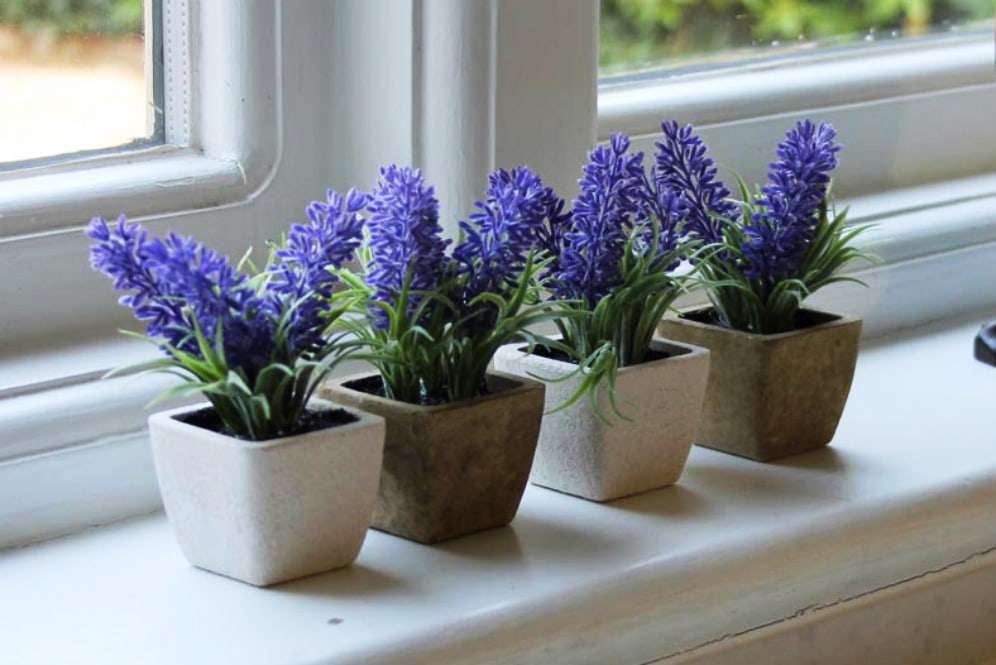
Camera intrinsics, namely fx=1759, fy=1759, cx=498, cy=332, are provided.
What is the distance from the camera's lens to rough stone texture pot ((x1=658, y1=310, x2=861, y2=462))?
1022mm

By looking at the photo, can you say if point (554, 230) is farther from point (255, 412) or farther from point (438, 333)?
point (255, 412)

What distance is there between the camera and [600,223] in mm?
931

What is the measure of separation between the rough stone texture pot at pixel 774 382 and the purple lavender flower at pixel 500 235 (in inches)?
6.7

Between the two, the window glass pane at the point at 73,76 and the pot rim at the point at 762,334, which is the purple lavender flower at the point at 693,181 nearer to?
the pot rim at the point at 762,334

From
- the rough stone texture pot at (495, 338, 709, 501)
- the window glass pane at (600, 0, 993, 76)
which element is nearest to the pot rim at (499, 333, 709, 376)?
the rough stone texture pot at (495, 338, 709, 501)

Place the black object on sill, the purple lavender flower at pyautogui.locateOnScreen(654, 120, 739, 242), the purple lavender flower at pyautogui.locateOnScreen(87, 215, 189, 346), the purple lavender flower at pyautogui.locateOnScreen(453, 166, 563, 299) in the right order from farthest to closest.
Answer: the black object on sill < the purple lavender flower at pyautogui.locateOnScreen(654, 120, 739, 242) < the purple lavender flower at pyautogui.locateOnScreen(453, 166, 563, 299) < the purple lavender flower at pyautogui.locateOnScreen(87, 215, 189, 346)

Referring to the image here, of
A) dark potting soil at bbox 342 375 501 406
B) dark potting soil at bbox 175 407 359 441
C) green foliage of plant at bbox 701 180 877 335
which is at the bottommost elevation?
dark potting soil at bbox 175 407 359 441

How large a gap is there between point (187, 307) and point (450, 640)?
0.20 metres

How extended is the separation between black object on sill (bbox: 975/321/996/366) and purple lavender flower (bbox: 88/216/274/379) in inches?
25.9

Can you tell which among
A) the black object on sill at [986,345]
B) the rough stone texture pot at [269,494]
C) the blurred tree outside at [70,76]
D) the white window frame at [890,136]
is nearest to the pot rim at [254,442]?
the rough stone texture pot at [269,494]

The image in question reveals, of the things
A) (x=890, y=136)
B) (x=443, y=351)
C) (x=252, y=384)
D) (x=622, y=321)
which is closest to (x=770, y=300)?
(x=622, y=321)

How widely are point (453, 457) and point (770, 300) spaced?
250 millimetres

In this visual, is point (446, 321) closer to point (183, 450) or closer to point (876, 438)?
point (183, 450)

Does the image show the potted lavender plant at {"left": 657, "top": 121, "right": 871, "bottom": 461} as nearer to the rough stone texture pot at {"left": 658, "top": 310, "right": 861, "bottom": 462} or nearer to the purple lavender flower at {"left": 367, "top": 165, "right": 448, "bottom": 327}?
the rough stone texture pot at {"left": 658, "top": 310, "right": 861, "bottom": 462}
